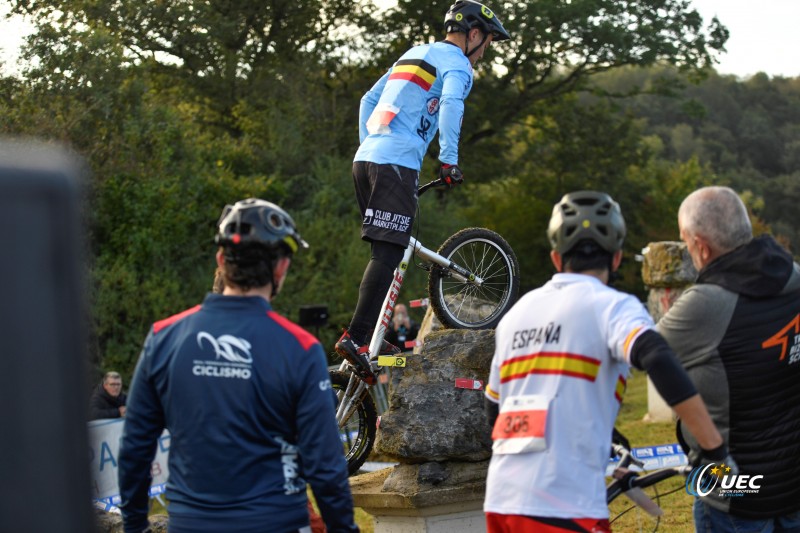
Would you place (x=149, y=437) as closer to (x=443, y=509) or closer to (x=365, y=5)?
(x=443, y=509)

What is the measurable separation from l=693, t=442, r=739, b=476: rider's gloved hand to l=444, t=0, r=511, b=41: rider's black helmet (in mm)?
3414

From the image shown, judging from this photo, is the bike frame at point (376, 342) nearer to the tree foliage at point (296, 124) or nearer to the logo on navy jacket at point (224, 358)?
the logo on navy jacket at point (224, 358)

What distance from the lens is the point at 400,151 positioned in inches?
248

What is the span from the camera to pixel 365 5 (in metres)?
26.8

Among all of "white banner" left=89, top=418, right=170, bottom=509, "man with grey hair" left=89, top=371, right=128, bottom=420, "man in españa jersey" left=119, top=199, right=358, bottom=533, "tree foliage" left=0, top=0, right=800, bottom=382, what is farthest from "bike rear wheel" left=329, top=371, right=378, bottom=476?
"tree foliage" left=0, top=0, right=800, bottom=382

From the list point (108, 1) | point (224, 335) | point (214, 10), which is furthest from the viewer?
point (214, 10)

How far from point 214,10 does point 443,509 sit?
67.5 ft

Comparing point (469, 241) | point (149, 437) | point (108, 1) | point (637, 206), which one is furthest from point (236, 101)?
point (149, 437)

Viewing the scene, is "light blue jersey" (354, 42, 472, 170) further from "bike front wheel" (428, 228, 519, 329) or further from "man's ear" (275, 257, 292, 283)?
"man's ear" (275, 257, 292, 283)

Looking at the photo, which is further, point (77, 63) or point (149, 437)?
point (77, 63)

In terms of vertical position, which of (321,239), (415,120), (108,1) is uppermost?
(108,1)

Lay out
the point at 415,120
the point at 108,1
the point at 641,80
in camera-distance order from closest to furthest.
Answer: the point at 415,120 → the point at 108,1 → the point at 641,80

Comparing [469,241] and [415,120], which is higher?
[415,120]
